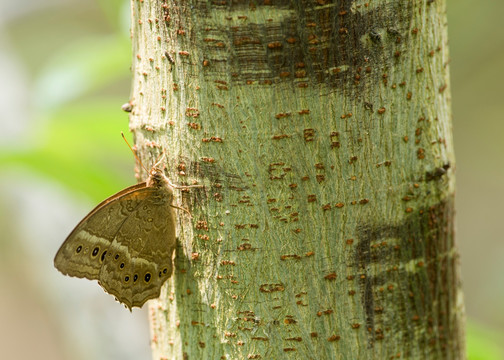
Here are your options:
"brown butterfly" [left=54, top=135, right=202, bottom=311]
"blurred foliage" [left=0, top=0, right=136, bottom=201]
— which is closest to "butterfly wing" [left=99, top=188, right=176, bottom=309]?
"brown butterfly" [left=54, top=135, right=202, bottom=311]

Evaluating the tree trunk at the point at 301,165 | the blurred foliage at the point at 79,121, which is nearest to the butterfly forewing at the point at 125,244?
the tree trunk at the point at 301,165

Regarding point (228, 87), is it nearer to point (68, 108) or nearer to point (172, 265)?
point (172, 265)

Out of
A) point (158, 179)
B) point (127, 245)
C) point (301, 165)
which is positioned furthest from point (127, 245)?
point (301, 165)

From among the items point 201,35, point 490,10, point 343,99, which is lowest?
point 343,99

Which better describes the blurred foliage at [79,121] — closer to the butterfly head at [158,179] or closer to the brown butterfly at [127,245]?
the brown butterfly at [127,245]

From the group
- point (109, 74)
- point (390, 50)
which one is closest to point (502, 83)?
point (109, 74)

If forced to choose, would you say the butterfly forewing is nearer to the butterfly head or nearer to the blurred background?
the butterfly head

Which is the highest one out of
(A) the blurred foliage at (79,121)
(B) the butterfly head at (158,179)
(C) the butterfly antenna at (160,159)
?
(A) the blurred foliage at (79,121)
